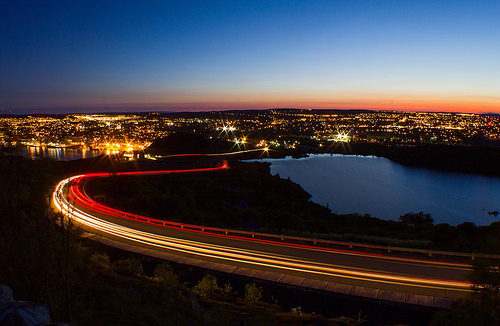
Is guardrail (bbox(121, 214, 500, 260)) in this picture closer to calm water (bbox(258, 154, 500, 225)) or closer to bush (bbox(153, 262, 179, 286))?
bush (bbox(153, 262, 179, 286))

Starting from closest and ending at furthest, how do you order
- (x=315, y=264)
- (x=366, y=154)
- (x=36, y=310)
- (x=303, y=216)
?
(x=36, y=310)
(x=315, y=264)
(x=303, y=216)
(x=366, y=154)

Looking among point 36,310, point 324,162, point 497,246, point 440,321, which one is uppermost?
point 497,246

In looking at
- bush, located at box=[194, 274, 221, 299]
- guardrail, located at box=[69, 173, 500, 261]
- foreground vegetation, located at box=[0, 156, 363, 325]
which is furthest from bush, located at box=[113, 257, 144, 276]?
guardrail, located at box=[69, 173, 500, 261]

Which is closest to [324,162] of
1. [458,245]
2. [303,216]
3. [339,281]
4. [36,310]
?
[303,216]

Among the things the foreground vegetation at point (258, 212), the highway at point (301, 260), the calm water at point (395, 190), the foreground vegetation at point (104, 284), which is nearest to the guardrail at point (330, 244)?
the highway at point (301, 260)

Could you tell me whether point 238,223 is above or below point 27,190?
below

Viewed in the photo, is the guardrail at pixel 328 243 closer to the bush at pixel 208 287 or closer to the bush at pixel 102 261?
the bush at pixel 208 287

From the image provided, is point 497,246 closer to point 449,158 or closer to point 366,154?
point 449,158
